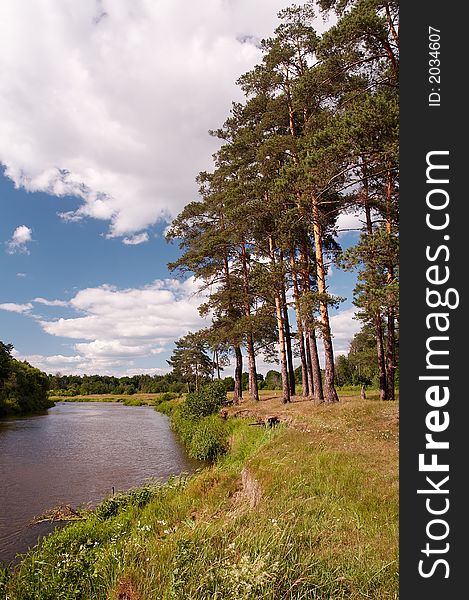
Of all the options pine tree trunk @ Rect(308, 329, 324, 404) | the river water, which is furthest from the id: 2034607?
pine tree trunk @ Rect(308, 329, 324, 404)

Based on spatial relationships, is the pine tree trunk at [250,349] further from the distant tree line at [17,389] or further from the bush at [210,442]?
the distant tree line at [17,389]

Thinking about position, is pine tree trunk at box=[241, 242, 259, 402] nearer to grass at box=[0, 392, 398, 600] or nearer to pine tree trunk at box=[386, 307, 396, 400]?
pine tree trunk at box=[386, 307, 396, 400]

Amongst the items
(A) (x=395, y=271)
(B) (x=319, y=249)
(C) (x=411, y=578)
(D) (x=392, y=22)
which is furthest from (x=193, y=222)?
(C) (x=411, y=578)

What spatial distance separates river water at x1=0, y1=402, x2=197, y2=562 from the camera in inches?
421

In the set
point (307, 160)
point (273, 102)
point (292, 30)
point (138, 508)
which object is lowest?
point (138, 508)

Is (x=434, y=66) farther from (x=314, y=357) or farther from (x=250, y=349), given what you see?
(x=250, y=349)

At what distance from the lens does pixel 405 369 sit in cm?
329

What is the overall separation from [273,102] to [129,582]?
2054 cm

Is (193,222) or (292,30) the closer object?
(292,30)

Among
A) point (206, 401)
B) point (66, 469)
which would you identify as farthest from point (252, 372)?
point (66, 469)

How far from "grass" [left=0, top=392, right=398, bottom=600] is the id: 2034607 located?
474 centimetres

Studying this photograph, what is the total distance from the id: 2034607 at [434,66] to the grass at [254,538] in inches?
187

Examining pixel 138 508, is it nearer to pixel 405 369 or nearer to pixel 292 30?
pixel 405 369

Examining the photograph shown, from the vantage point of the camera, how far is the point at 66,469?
55.6ft
